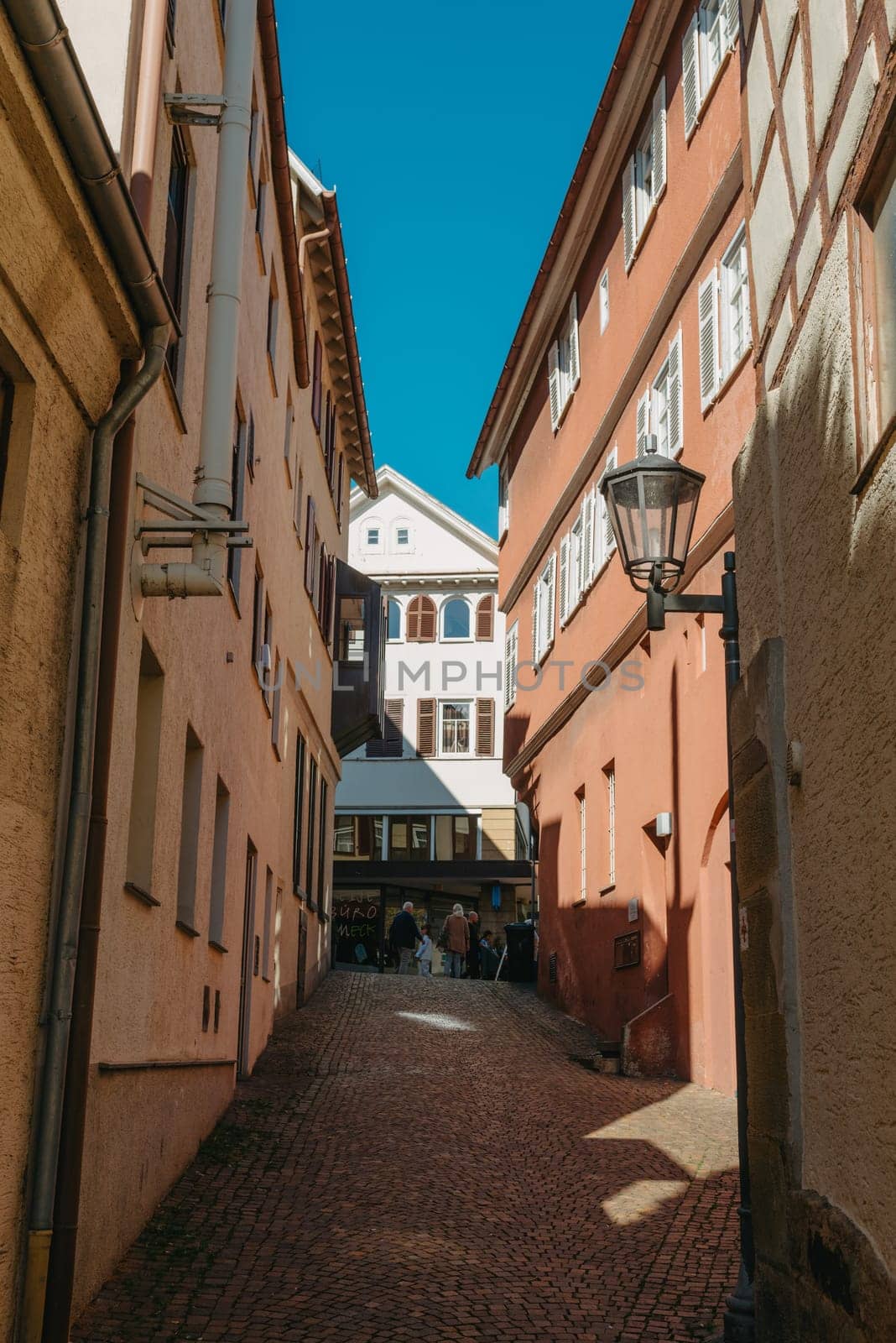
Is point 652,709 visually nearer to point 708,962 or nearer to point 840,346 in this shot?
point 708,962

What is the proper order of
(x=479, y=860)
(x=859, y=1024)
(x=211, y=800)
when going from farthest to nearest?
1. (x=479, y=860)
2. (x=211, y=800)
3. (x=859, y=1024)

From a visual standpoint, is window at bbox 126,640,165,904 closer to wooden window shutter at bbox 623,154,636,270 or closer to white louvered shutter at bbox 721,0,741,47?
white louvered shutter at bbox 721,0,741,47

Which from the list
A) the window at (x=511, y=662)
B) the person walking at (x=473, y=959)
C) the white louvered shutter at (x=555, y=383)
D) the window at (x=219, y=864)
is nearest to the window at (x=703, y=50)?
the white louvered shutter at (x=555, y=383)

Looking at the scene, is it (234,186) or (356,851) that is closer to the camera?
(234,186)

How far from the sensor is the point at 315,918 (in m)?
24.5

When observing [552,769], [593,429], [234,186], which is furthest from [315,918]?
[234,186]

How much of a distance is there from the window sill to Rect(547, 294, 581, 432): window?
1419 cm

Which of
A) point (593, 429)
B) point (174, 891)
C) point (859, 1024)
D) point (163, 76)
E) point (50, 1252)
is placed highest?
point (593, 429)

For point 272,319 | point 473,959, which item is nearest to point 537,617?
point 272,319

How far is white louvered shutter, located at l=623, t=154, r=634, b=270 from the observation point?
727 inches

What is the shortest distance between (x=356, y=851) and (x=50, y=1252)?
37020 mm

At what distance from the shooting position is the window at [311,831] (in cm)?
2362

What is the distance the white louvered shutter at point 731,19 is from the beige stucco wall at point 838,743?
27.9 feet

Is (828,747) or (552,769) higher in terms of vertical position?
(552,769)
